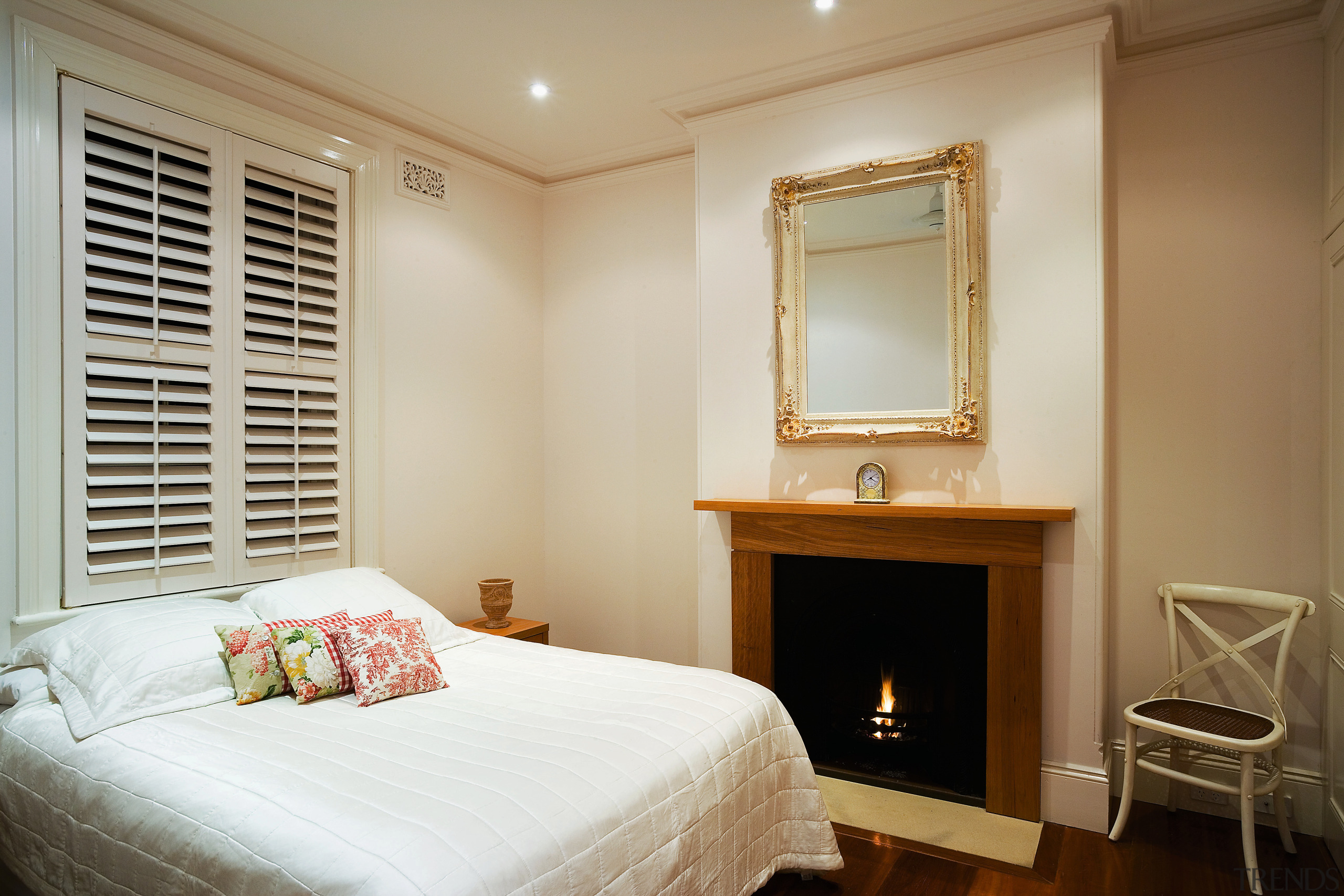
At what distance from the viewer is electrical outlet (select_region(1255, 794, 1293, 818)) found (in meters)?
2.62

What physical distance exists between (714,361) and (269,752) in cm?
224

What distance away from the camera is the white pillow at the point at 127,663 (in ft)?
6.59

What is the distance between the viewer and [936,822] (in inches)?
106

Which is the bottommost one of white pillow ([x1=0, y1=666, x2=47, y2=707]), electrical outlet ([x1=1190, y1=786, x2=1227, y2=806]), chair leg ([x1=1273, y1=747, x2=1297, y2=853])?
electrical outlet ([x1=1190, y1=786, x2=1227, y2=806])

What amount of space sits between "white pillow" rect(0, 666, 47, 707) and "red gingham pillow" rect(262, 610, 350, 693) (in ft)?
1.96

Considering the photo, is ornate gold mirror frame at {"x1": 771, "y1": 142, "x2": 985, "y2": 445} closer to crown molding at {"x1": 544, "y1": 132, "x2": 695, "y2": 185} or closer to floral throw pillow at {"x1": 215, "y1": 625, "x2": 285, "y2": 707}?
crown molding at {"x1": 544, "y1": 132, "x2": 695, "y2": 185}

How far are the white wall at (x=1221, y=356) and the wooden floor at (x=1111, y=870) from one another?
40 centimetres

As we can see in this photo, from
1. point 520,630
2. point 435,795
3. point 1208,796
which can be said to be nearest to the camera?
point 435,795

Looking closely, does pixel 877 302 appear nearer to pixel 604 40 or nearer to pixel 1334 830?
pixel 604 40

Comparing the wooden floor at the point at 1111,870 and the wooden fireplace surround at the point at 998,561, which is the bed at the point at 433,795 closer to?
the wooden floor at the point at 1111,870

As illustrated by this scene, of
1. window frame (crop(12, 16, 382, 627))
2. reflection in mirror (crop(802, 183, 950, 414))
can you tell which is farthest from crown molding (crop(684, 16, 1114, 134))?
window frame (crop(12, 16, 382, 627))

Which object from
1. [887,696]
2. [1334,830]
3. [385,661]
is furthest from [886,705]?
[385,661]

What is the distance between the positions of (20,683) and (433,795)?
5.08 feet

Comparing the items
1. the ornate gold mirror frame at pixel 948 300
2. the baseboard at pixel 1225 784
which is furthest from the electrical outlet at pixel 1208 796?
the ornate gold mirror frame at pixel 948 300
